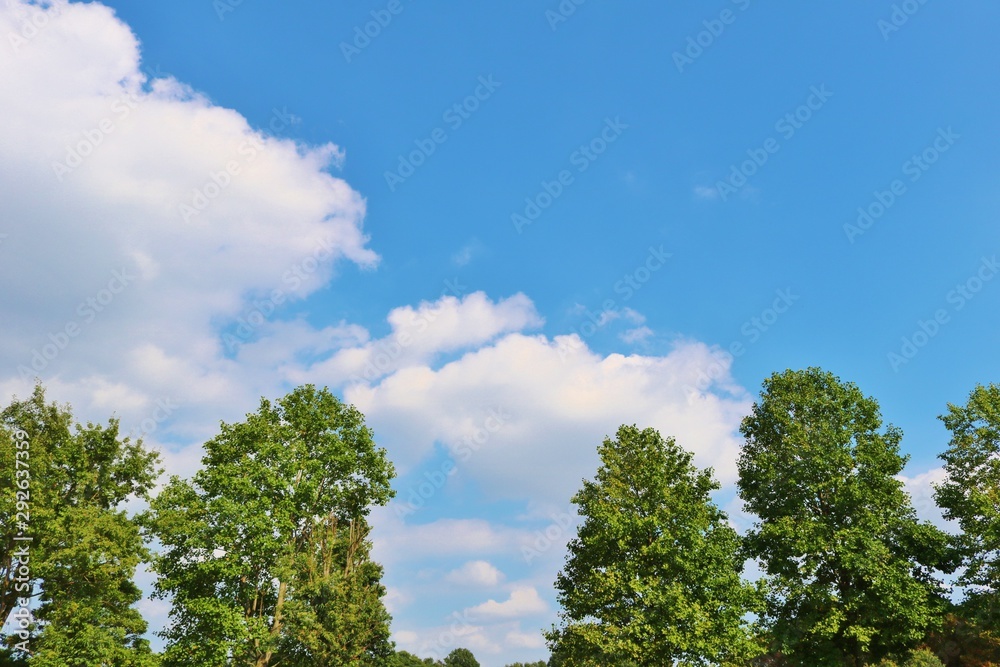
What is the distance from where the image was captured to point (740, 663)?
98.9ft

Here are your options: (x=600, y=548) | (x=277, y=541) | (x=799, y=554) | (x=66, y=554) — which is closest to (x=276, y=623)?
(x=277, y=541)

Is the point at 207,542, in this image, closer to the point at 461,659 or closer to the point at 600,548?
the point at 600,548

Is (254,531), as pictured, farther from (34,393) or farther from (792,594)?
(792,594)

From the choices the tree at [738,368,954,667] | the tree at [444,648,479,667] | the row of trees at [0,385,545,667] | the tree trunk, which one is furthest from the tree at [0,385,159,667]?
the tree at [444,648,479,667]

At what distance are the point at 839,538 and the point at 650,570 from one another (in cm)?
1262

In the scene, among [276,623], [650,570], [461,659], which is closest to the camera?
[650,570]

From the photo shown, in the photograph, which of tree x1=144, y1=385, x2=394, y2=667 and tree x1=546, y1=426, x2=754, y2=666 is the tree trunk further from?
tree x1=546, y1=426, x2=754, y2=666

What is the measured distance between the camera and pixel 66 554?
116ft

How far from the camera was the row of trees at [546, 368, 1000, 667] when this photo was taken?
30594mm

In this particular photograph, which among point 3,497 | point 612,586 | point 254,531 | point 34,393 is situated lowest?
point 612,586

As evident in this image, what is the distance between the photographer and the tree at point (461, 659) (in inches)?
5770

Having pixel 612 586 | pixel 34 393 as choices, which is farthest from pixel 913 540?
pixel 34 393

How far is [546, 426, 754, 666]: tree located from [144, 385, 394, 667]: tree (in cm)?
1376

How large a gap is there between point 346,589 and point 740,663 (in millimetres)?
23204
